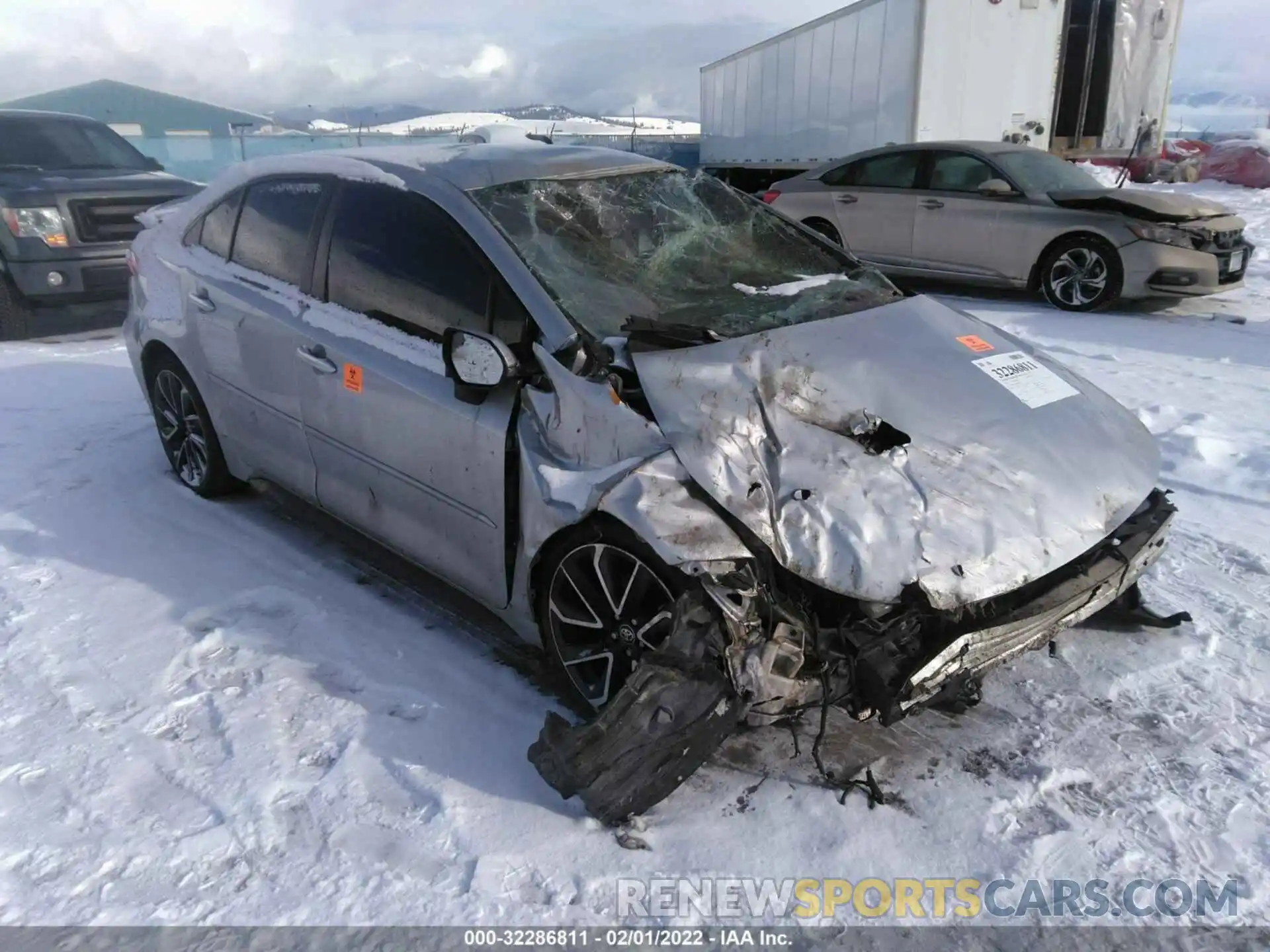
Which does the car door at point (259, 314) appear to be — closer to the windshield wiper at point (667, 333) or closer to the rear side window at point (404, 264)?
the rear side window at point (404, 264)

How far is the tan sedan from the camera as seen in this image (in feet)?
26.0

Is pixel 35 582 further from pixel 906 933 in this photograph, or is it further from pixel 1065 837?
pixel 1065 837

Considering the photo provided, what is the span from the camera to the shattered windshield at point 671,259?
3.16 metres

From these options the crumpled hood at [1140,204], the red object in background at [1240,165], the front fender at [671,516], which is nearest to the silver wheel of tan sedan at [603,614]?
the front fender at [671,516]

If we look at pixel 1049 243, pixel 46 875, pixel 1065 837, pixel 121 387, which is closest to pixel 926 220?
pixel 1049 243

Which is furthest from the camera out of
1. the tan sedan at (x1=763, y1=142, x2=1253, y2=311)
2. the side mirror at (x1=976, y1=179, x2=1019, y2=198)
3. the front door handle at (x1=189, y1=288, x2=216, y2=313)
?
the side mirror at (x1=976, y1=179, x2=1019, y2=198)

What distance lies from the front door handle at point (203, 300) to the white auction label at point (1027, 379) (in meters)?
3.24

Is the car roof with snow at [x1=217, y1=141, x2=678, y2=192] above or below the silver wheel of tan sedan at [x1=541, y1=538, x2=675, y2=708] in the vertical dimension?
Result: above

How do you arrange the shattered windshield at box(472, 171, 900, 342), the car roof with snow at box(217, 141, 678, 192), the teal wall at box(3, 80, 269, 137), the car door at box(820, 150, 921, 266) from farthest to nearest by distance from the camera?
the teal wall at box(3, 80, 269, 137), the car door at box(820, 150, 921, 266), the car roof with snow at box(217, 141, 678, 192), the shattered windshield at box(472, 171, 900, 342)

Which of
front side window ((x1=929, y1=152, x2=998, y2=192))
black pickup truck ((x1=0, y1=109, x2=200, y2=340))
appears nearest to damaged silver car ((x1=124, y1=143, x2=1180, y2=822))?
black pickup truck ((x1=0, y1=109, x2=200, y2=340))

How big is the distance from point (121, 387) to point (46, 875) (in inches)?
192

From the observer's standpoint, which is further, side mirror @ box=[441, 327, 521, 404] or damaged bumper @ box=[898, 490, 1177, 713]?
side mirror @ box=[441, 327, 521, 404]

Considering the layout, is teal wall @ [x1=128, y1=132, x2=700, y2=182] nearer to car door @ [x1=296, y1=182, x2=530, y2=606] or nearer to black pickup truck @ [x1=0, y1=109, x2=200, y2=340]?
black pickup truck @ [x1=0, y1=109, x2=200, y2=340]

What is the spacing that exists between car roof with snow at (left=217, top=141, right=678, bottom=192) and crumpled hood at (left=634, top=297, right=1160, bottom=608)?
1.17 m
